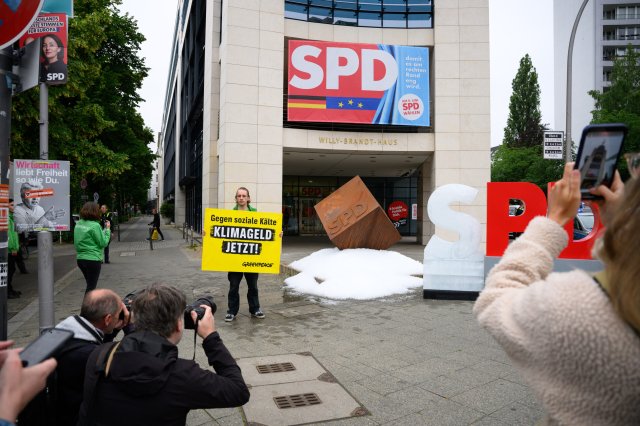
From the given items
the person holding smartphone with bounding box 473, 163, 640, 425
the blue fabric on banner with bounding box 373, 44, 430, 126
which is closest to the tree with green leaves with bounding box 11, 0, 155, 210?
the person holding smartphone with bounding box 473, 163, 640, 425

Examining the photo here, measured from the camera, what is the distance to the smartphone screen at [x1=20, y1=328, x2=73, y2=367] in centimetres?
143

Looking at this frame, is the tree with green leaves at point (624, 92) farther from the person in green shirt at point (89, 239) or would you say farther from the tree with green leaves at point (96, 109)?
the person in green shirt at point (89, 239)

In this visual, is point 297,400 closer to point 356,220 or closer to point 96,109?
point 356,220

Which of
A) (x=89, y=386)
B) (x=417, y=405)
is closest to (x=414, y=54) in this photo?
(x=417, y=405)

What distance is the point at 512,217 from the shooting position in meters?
7.91

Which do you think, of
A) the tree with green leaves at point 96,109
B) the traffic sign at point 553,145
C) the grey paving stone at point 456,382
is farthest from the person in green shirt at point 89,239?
the traffic sign at point 553,145

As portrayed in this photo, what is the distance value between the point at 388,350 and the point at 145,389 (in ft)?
13.2

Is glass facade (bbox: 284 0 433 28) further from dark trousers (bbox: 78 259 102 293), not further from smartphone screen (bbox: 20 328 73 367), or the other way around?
smartphone screen (bbox: 20 328 73 367)

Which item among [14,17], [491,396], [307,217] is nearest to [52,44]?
[14,17]

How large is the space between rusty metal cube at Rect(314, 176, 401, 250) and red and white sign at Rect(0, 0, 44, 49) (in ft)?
32.3

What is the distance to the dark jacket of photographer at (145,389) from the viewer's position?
6.15 ft

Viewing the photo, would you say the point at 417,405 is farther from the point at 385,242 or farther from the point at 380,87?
the point at 380,87

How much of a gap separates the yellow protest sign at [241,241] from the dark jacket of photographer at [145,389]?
5.11 m

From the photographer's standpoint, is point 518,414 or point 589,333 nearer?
point 589,333
